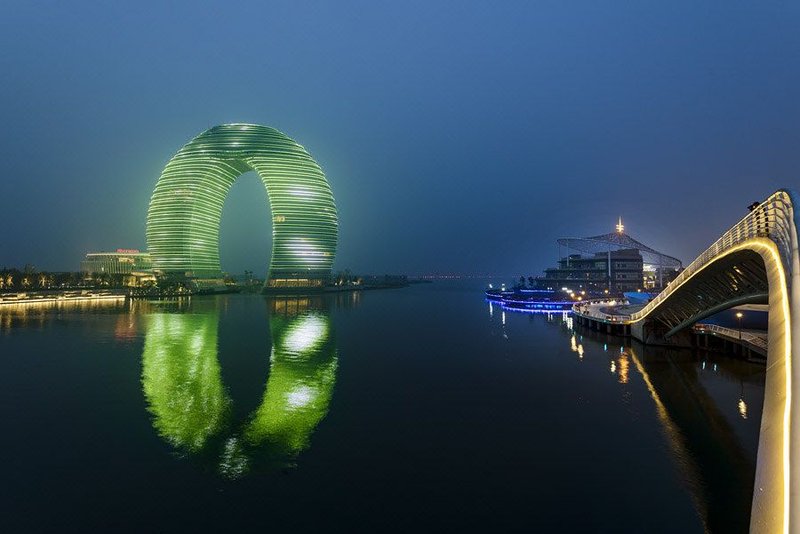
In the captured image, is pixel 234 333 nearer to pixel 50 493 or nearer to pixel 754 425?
pixel 50 493

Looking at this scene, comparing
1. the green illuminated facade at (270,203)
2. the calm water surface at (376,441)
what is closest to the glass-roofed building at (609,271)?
the green illuminated facade at (270,203)

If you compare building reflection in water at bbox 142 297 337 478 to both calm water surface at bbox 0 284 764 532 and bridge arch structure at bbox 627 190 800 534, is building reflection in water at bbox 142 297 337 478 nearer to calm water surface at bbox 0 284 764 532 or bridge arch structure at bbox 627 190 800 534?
calm water surface at bbox 0 284 764 532

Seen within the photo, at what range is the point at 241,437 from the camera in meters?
15.7

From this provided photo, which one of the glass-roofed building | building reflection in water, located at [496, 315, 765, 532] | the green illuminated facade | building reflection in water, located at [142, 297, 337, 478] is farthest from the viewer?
the green illuminated facade

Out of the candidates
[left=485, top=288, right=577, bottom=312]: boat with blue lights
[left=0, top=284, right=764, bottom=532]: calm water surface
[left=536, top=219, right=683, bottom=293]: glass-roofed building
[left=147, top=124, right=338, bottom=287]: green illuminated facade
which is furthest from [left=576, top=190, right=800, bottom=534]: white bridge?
[left=147, top=124, right=338, bottom=287]: green illuminated facade

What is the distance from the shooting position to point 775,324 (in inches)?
307

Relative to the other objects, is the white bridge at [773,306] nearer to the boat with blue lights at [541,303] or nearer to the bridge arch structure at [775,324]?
the bridge arch structure at [775,324]

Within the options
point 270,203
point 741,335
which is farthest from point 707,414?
point 270,203

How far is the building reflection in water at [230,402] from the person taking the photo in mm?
14570

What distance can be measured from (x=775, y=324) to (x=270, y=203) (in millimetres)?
126918

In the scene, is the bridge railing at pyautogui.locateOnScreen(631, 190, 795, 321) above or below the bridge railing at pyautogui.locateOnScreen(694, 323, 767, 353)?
above

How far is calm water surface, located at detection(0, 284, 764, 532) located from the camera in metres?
10.9

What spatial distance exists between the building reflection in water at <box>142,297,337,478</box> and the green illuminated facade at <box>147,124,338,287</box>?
8461cm

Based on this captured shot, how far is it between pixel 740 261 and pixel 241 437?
60.0 ft
